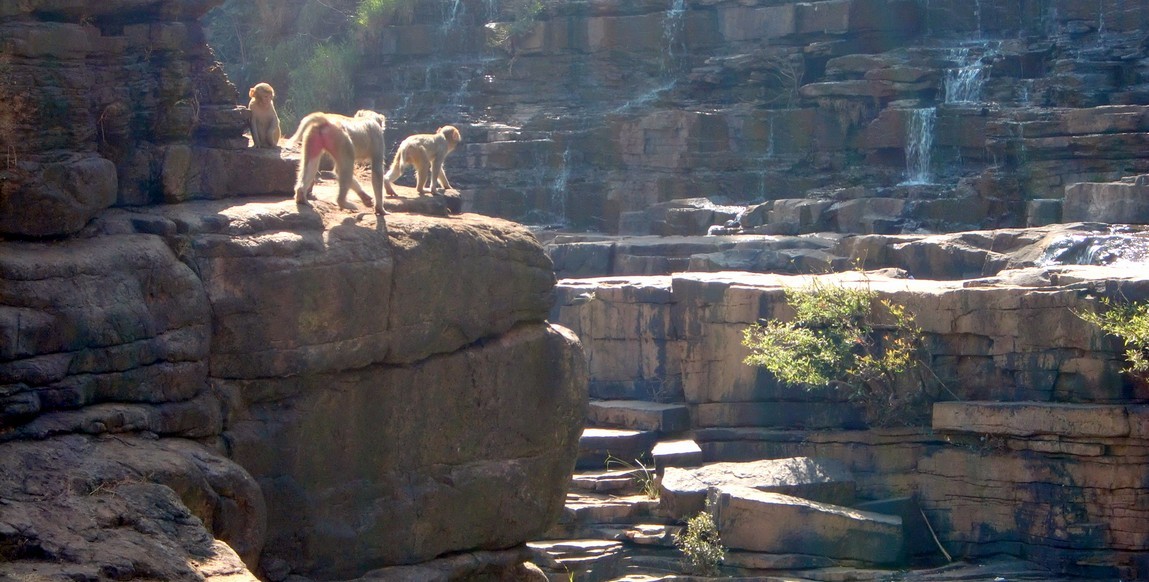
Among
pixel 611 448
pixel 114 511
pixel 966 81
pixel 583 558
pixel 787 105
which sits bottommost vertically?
pixel 583 558

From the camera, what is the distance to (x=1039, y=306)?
1435 cm

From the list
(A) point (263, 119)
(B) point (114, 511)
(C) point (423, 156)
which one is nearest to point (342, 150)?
(A) point (263, 119)

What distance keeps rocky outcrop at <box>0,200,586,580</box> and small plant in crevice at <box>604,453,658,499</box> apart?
151 inches

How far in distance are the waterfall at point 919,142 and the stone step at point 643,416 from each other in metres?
11.4

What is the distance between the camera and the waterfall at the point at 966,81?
27141 mm

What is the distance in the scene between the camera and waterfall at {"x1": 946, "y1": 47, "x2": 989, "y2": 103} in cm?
2714

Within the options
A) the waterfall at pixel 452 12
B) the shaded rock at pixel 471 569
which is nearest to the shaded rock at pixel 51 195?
the shaded rock at pixel 471 569

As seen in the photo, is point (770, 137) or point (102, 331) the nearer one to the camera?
point (102, 331)

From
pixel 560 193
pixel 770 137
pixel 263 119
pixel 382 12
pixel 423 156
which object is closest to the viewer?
pixel 263 119

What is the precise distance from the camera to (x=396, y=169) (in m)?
12.7

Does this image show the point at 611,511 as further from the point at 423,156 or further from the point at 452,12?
the point at 452,12

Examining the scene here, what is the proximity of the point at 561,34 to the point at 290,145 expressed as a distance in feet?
71.0

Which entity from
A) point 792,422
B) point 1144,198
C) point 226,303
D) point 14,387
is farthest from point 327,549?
point 1144,198

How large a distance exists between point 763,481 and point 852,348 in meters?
2.18
